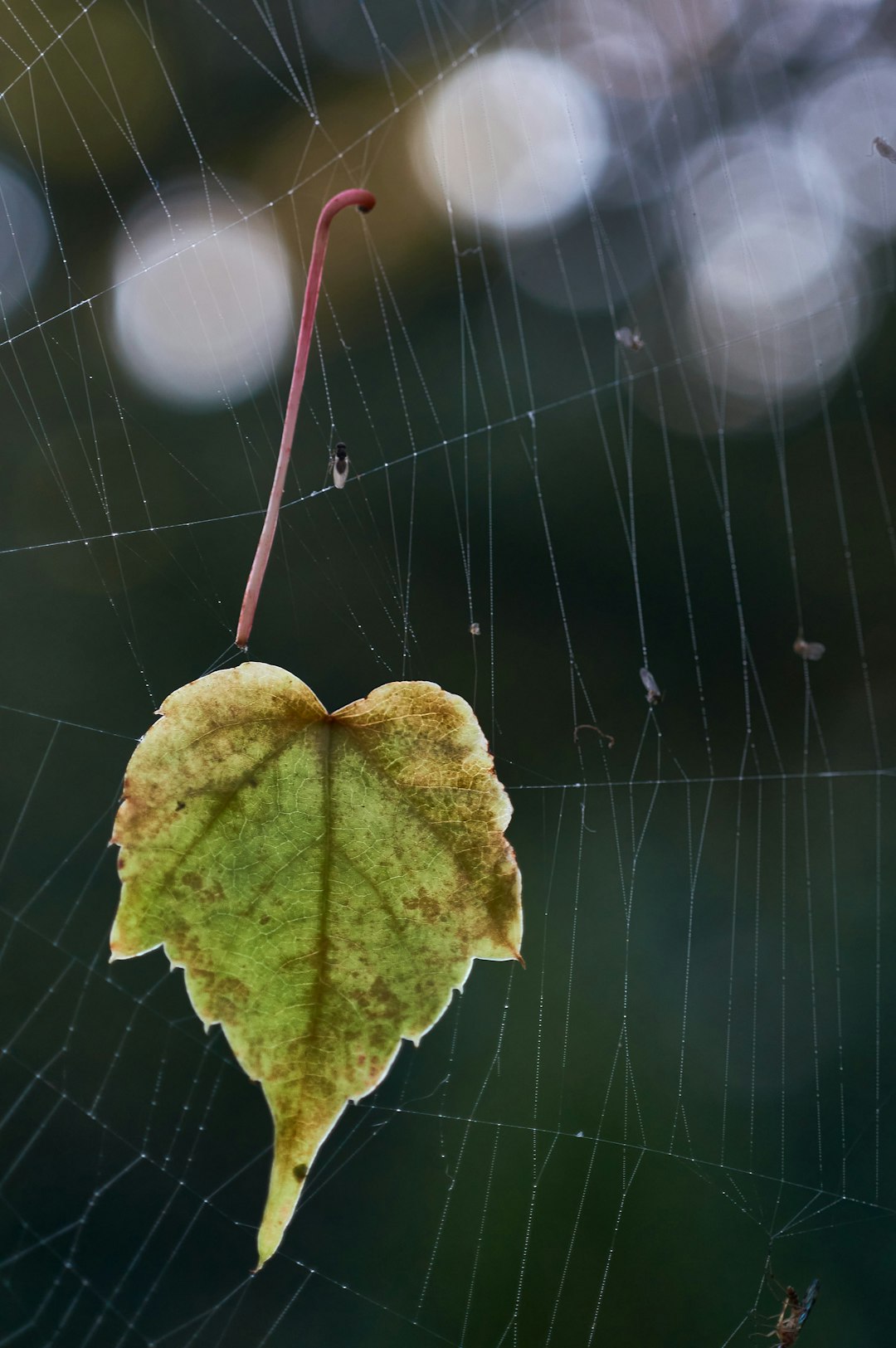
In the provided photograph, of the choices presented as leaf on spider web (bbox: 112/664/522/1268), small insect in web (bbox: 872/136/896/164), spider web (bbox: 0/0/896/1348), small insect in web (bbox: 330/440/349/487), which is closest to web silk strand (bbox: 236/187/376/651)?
leaf on spider web (bbox: 112/664/522/1268)

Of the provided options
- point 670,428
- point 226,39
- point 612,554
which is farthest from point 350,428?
point 226,39

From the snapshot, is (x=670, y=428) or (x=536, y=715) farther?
(x=670, y=428)

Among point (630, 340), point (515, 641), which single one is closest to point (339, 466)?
point (630, 340)

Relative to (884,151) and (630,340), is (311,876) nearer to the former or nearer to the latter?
(630,340)

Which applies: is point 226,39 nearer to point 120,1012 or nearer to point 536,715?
point 536,715

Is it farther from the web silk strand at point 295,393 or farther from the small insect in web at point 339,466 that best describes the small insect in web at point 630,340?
the web silk strand at point 295,393

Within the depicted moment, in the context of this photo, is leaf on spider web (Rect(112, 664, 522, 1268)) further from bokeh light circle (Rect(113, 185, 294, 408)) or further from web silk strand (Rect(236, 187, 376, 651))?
bokeh light circle (Rect(113, 185, 294, 408))
